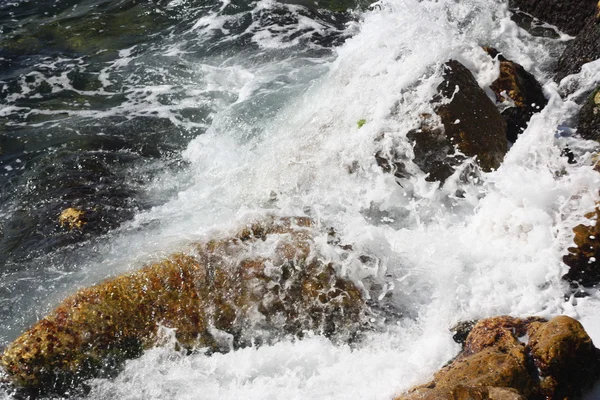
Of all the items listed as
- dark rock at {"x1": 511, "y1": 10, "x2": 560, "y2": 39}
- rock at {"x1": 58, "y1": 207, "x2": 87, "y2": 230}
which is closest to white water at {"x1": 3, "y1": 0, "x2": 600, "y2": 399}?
dark rock at {"x1": 511, "y1": 10, "x2": 560, "y2": 39}

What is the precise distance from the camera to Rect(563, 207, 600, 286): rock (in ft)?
13.7

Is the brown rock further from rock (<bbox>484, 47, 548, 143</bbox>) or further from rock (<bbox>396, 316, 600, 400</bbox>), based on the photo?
rock (<bbox>484, 47, 548, 143</bbox>)

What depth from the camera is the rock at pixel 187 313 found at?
4.21 metres

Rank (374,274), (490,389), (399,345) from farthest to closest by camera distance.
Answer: (374,274)
(399,345)
(490,389)

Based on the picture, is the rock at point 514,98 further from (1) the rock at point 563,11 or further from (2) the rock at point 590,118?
(1) the rock at point 563,11

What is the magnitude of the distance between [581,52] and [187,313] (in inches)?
246

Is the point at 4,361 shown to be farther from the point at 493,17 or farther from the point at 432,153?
the point at 493,17

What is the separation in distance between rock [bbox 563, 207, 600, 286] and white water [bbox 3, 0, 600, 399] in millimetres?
84

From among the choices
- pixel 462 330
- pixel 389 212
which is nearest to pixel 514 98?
pixel 389 212

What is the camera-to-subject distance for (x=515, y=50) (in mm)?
8094

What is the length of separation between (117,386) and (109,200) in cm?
278

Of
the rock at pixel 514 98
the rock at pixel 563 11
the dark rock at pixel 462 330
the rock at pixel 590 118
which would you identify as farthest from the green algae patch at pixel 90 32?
the dark rock at pixel 462 330

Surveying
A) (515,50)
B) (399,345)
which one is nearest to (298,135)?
(399,345)

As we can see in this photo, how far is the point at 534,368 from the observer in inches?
123
